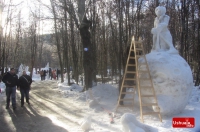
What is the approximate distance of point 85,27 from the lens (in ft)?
42.2

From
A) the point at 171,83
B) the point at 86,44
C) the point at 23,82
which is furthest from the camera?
the point at 86,44

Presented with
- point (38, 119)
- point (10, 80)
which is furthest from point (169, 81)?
point (10, 80)

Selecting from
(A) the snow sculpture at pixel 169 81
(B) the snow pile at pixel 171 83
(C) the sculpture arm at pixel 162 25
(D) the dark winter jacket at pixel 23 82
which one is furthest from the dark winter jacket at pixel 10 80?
(C) the sculpture arm at pixel 162 25

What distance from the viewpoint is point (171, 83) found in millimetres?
6836

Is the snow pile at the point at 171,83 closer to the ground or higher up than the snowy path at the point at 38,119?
higher up

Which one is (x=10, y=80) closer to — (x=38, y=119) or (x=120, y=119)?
(x=38, y=119)

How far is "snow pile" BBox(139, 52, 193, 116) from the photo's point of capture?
22.4 feet

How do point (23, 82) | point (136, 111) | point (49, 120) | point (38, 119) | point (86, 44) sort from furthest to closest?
point (86, 44)
point (23, 82)
point (136, 111)
point (38, 119)
point (49, 120)

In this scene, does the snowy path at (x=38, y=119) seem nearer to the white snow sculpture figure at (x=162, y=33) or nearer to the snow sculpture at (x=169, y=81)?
the snow sculpture at (x=169, y=81)

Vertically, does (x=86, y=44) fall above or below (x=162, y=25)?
below

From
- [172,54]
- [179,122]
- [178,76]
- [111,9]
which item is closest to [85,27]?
[111,9]

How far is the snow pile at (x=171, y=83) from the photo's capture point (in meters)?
6.82

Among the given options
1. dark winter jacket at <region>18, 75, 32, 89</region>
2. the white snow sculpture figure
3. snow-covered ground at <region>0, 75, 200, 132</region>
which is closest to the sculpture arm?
the white snow sculpture figure

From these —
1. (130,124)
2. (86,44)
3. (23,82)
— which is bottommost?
(130,124)
